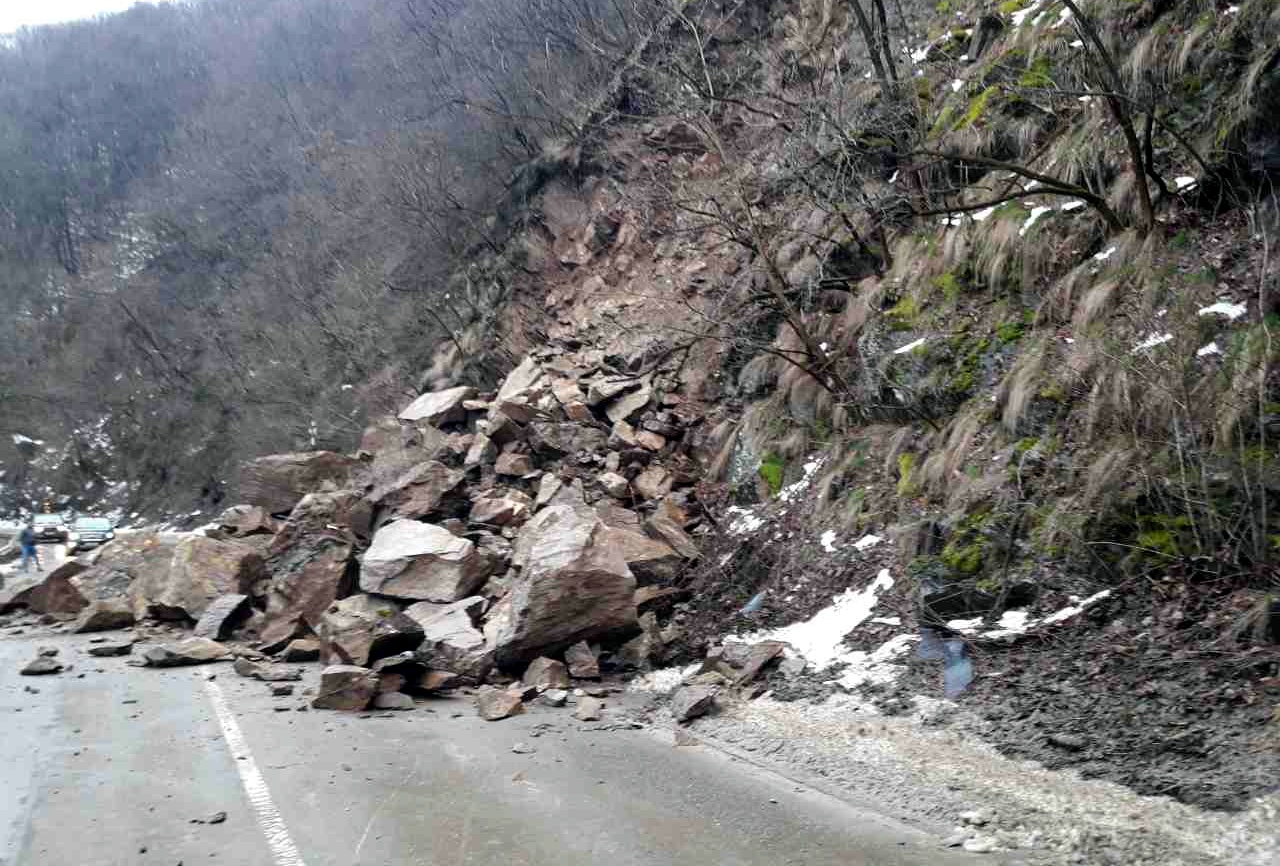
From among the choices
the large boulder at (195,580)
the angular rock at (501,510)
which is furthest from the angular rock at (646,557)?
the large boulder at (195,580)

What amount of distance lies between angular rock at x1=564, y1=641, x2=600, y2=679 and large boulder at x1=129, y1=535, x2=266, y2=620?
20.4 feet

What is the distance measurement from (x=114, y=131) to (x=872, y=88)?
65.7m

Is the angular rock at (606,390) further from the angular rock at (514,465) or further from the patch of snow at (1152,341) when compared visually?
the patch of snow at (1152,341)

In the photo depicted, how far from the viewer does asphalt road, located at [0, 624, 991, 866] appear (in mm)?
5348

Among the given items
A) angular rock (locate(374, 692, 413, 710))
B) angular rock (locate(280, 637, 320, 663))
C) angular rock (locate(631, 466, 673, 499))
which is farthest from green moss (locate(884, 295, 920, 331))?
angular rock (locate(280, 637, 320, 663))

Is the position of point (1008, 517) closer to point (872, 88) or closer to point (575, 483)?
point (575, 483)

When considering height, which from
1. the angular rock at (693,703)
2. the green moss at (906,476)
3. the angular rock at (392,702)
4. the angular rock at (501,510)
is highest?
the green moss at (906,476)

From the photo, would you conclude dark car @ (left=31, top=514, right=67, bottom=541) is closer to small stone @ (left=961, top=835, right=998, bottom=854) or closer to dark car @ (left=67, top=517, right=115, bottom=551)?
dark car @ (left=67, top=517, right=115, bottom=551)

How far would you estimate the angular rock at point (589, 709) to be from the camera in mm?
8469

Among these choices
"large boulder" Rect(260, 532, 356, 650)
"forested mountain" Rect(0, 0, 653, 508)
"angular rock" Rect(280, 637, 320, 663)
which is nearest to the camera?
"angular rock" Rect(280, 637, 320, 663)

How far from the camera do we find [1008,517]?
8195mm

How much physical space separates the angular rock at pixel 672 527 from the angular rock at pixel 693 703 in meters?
3.34

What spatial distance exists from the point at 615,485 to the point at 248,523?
687 centimetres

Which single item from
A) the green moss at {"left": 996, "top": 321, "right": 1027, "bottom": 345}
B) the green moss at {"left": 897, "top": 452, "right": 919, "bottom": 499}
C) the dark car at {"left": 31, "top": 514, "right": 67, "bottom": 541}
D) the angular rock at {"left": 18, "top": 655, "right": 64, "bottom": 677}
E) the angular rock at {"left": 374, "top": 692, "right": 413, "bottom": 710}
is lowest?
the dark car at {"left": 31, "top": 514, "right": 67, "bottom": 541}
